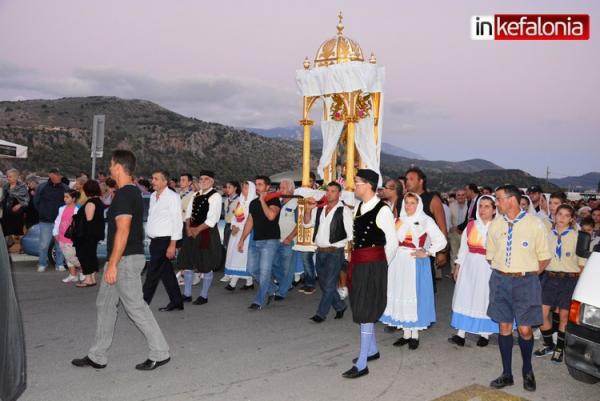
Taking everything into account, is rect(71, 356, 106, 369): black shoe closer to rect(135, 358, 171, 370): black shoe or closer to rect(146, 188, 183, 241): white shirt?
rect(135, 358, 171, 370): black shoe

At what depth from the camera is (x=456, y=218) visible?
1254 centimetres

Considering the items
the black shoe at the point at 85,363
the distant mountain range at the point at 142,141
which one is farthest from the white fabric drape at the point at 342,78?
the distant mountain range at the point at 142,141

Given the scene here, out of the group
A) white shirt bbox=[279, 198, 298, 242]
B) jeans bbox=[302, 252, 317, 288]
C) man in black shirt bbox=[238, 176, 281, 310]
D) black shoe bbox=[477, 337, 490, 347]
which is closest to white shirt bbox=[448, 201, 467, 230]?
white shirt bbox=[279, 198, 298, 242]

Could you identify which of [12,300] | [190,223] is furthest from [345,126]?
[12,300]

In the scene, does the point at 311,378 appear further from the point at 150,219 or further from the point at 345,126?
the point at 345,126

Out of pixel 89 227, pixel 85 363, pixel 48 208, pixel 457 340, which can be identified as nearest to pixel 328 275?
pixel 457 340

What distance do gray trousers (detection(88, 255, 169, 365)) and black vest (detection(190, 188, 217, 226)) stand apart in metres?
2.91

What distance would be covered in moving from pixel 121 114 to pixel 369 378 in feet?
264

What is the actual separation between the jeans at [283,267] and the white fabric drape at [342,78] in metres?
3.59

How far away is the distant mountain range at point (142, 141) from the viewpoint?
172 ft

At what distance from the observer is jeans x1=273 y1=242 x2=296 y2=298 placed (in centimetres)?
888

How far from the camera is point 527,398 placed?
4809mm

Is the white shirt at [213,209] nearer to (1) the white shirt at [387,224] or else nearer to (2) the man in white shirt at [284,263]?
(2) the man in white shirt at [284,263]

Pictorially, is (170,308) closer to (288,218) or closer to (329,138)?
(288,218)
